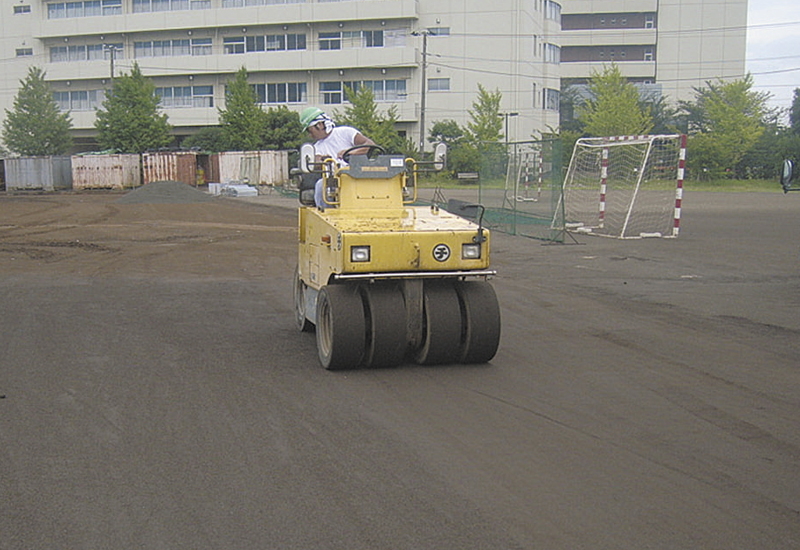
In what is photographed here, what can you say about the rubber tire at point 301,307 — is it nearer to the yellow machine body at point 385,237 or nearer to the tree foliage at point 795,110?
the yellow machine body at point 385,237

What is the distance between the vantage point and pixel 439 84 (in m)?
76.3

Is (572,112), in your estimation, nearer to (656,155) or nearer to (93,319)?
(656,155)

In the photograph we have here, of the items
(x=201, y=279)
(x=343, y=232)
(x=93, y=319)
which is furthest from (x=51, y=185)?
(x=343, y=232)

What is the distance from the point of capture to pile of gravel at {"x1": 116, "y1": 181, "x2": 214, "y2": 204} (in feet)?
129

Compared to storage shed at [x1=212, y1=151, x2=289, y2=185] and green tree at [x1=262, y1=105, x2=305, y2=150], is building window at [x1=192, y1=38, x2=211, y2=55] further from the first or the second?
storage shed at [x1=212, y1=151, x2=289, y2=185]

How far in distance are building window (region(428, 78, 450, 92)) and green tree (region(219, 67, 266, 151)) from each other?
15.8 m

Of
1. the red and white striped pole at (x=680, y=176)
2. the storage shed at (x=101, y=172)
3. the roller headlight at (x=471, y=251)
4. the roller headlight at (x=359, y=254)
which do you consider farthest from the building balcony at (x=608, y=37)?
the roller headlight at (x=359, y=254)

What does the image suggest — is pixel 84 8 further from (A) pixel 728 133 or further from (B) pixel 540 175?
(B) pixel 540 175

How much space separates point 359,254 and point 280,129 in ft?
202

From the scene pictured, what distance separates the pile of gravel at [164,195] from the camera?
39344 mm

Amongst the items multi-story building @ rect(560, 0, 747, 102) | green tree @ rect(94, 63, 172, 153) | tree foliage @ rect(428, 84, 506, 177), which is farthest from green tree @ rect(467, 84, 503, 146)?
multi-story building @ rect(560, 0, 747, 102)

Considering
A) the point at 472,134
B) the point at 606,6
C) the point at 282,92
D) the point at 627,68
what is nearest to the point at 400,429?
the point at 472,134

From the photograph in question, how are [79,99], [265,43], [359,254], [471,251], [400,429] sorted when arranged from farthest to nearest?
Result: [79,99]
[265,43]
[471,251]
[359,254]
[400,429]

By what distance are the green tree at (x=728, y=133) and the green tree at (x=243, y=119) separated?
31.6 meters
